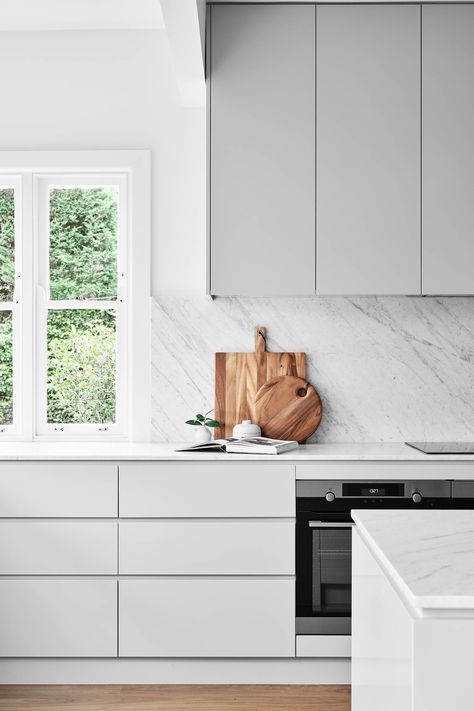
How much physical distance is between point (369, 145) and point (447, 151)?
341 mm

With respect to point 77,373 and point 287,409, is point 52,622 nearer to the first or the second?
point 77,373

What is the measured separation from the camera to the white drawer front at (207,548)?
9.25ft

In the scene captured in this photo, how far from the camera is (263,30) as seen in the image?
3025 millimetres

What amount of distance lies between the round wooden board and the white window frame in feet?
1.89

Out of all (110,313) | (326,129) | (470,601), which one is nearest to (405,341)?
(326,129)

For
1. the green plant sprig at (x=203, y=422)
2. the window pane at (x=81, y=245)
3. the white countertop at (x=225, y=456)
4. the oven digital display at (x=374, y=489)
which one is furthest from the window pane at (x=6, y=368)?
the oven digital display at (x=374, y=489)

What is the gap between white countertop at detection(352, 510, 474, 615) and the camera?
3.34 feet

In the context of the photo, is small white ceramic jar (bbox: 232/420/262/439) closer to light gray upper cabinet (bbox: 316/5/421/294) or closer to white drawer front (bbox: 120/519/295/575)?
white drawer front (bbox: 120/519/295/575)

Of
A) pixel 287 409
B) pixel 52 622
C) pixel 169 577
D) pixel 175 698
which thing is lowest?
pixel 175 698

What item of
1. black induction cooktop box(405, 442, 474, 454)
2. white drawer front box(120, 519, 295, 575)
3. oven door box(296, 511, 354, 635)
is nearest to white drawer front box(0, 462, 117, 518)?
white drawer front box(120, 519, 295, 575)

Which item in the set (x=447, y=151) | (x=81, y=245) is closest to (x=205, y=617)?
(x=81, y=245)

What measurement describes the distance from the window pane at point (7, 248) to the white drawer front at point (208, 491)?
1306 millimetres

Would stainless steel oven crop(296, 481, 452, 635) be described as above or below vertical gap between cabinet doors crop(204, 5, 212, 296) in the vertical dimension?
below

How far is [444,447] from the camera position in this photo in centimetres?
304
